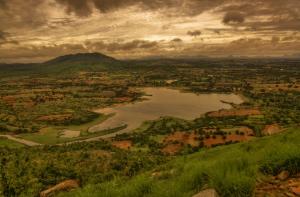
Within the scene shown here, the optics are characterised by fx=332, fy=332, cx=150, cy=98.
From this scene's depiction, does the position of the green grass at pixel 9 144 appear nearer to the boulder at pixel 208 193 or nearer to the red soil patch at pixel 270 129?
the red soil patch at pixel 270 129

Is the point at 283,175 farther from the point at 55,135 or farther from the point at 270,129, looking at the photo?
the point at 55,135

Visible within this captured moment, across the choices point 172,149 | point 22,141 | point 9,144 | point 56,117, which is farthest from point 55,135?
point 172,149

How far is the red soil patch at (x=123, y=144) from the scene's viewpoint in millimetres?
78312

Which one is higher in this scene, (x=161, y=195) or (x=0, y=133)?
(x=161, y=195)

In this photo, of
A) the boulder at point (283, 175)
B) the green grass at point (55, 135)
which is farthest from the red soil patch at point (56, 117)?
the boulder at point (283, 175)

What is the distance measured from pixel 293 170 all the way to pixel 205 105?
148 m

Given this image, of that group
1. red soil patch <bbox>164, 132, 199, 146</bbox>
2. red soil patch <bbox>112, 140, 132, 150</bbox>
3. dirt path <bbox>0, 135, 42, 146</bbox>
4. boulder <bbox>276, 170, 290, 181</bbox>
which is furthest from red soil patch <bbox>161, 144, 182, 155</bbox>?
boulder <bbox>276, 170, 290, 181</bbox>

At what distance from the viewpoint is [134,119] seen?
122 metres

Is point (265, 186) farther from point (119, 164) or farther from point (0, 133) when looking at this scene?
point (0, 133)

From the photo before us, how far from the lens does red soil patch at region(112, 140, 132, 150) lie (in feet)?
257

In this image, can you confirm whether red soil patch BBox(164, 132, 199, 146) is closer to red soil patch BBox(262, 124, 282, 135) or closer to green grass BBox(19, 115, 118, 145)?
red soil patch BBox(262, 124, 282, 135)

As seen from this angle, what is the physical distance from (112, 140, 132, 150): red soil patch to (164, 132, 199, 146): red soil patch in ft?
32.0

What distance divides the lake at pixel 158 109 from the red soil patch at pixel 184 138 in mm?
19430

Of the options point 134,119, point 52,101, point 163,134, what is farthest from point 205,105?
point 52,101
